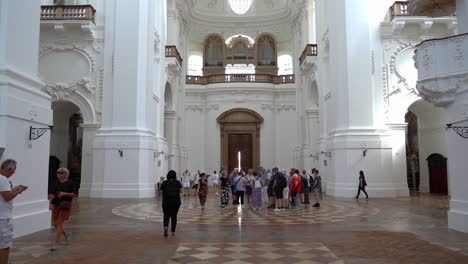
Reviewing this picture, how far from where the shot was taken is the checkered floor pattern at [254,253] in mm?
5820

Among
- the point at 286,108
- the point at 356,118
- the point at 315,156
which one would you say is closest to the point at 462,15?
the point at 356,118

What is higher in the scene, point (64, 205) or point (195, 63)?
point (195, 63)

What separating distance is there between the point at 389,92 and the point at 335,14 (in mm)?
4354

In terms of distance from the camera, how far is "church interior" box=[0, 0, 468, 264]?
752 centimetres

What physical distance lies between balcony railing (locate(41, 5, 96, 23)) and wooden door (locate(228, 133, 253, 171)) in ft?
51.6

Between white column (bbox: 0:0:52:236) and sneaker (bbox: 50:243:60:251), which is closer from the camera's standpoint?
sneaker (bbox: 50:243:60:251)

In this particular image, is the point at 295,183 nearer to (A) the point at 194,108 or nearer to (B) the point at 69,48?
(B) the point at 69,48

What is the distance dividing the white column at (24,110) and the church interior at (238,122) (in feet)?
0.13

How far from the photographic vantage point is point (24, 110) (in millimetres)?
7949

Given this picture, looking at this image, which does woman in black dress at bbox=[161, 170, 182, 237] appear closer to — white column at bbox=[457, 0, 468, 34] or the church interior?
the church interior

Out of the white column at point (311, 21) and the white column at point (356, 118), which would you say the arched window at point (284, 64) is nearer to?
the white column at point (311, 21)

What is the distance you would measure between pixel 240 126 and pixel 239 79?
357 centimetres

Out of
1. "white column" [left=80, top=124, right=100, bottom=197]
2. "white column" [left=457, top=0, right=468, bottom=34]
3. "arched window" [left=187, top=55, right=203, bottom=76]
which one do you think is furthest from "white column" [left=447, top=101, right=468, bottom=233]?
"arched window" [left=187, top=55, right=203, bottom=76]

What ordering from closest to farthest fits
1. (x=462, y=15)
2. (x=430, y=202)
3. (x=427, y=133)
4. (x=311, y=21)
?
(x=462, y=15) → (x=430, y=202) → (x=427, y=133) → (x=311, y=21)
